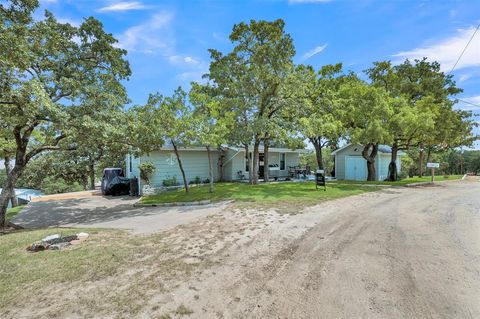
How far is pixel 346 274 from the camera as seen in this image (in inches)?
163

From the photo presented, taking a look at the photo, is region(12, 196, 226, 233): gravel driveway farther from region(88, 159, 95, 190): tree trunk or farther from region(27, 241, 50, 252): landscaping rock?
region(88, 159, 95, 190): tree trunk

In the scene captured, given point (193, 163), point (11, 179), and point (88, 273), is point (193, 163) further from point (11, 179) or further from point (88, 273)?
point (88, 273)

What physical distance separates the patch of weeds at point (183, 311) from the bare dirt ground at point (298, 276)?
12mm

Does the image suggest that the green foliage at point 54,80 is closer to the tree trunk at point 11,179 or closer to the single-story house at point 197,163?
the tree trunk at point 11,179

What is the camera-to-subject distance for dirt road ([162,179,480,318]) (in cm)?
324

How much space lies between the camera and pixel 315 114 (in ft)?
52.5

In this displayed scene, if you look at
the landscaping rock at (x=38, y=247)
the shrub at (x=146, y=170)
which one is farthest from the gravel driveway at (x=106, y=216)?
the shrub at (x=146, y=170)

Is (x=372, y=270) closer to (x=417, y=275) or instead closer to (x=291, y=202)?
(x=417, y=275)

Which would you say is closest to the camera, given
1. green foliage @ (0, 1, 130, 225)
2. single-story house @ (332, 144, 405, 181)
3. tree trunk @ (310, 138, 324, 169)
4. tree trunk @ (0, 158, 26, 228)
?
green foliage @ (0, 1, 130, 225)

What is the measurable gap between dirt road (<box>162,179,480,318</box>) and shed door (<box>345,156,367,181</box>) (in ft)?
57.8

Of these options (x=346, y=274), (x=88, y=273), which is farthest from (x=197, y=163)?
(x=346, y=274)

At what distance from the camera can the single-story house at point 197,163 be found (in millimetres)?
17016

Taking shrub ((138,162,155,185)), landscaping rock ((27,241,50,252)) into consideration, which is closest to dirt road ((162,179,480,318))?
landscaping rock ((27,241,50,252))

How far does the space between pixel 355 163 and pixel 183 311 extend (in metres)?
24.0
